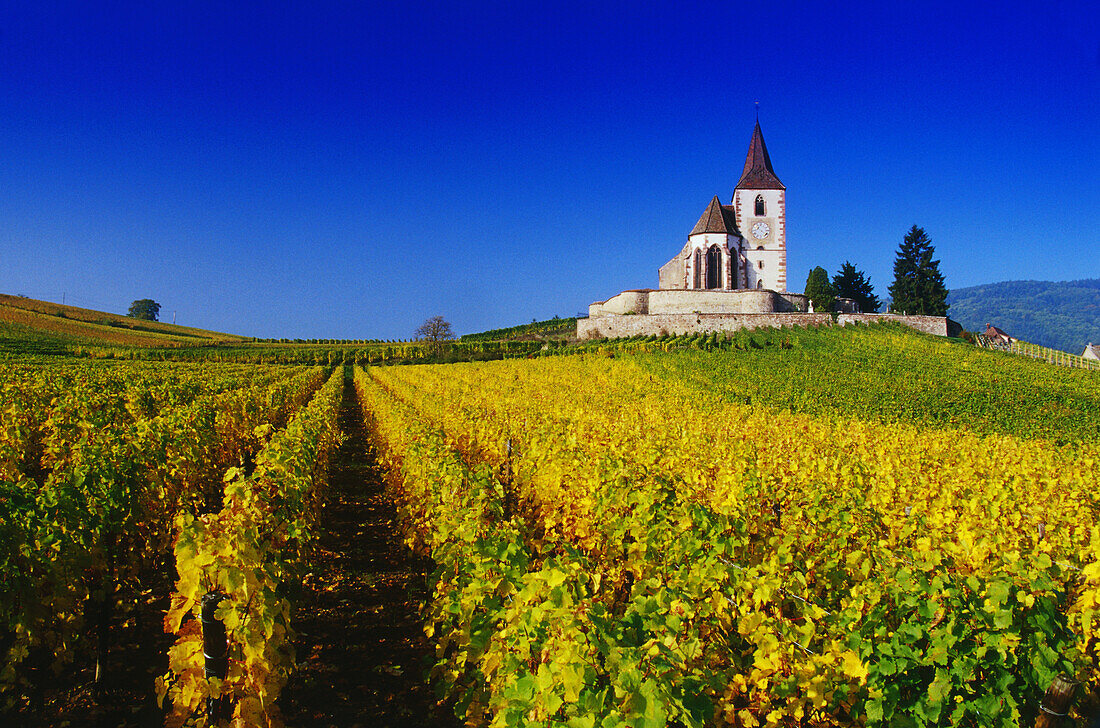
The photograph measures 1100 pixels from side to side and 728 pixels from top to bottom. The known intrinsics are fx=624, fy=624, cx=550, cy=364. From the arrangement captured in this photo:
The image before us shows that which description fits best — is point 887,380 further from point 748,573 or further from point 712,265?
point 712,265

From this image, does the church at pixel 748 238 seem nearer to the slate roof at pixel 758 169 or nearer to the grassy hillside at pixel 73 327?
the slate roof at pixel 758 169

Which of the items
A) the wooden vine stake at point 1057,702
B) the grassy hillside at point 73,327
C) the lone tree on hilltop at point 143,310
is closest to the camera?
the wooden vine stake at point 1057,702

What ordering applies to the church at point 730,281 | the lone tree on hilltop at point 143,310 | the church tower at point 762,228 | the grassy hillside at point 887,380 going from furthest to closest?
1. the lone tree on hilltop at point 143,310
2. the church tower at point 762,228
3. the church at point 730,281
4. the grassy hillside at point 887,380

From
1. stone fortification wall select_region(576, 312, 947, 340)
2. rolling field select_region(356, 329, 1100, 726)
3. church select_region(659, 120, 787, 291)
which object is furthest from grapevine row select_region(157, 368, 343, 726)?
church select_region(659, 120, 787, 291)

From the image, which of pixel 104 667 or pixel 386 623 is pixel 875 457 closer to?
pixel 386 623

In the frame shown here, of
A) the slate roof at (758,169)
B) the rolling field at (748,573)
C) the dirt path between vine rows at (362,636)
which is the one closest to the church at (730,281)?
the slate roof at (758,169)

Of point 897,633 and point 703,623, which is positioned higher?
point 897,633

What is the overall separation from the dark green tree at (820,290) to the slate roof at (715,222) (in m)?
7.38

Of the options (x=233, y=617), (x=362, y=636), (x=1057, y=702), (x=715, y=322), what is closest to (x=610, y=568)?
(x=362, y=636)

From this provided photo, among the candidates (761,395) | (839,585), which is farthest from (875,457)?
(761,395)

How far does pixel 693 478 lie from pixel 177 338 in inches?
2780

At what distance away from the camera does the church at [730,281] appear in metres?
44.1

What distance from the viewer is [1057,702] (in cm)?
253

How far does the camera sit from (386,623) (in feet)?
19.2
